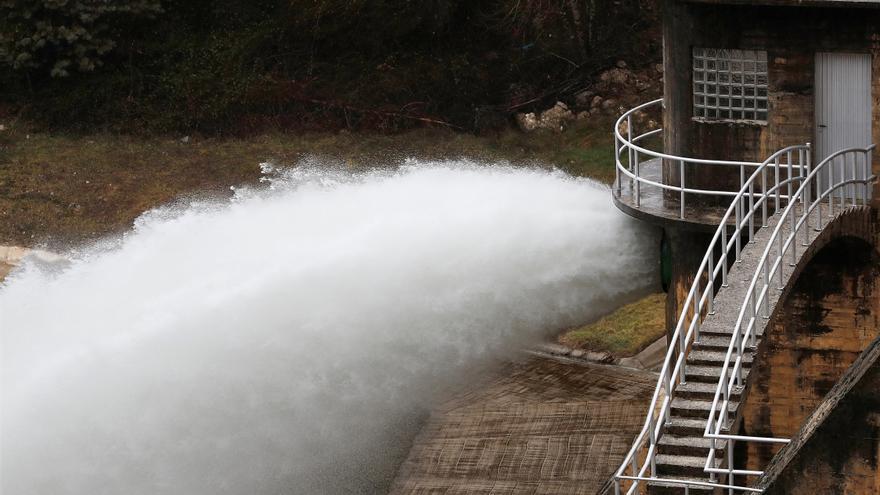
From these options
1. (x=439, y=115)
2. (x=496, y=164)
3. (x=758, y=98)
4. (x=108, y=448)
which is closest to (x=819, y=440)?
(x=758, y=98)

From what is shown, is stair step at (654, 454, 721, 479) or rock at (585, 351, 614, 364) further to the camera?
rock at (585, 351, 614, 364)

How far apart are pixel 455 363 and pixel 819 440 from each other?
53.7 feet

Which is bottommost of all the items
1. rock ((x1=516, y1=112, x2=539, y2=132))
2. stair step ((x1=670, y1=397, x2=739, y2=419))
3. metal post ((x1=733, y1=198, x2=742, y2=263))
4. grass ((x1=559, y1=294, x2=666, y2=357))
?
grass ((x1=559, y1=294, x2=666, y2=357))

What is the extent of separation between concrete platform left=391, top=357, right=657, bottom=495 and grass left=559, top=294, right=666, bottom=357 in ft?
2.39

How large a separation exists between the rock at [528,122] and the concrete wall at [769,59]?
56.8 ft

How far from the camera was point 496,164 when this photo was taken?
43.7m

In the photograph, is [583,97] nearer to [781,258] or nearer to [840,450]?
[781,258]

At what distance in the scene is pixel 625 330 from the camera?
38.2 meters

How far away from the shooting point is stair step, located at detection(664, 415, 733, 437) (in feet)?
72.9

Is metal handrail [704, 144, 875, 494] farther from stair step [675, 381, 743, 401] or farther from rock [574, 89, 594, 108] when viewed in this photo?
rock [574, 89, 594, 108]

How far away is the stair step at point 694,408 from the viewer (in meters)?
22.4

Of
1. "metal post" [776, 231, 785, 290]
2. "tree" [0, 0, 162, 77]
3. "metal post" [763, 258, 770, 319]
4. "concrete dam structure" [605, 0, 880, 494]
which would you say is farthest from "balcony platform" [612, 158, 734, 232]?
"tree" [0, 0, 162, 77]

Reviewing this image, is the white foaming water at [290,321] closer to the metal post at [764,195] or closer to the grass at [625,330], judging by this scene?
the grass at [625,330]

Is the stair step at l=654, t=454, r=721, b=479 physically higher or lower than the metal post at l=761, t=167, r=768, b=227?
lower
